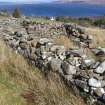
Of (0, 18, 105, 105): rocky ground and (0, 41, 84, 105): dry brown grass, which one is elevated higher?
(0, 18, 105, 105): rocky ground

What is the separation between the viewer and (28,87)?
26.4 ft

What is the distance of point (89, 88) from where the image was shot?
7.16 m

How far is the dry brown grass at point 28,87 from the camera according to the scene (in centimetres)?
722

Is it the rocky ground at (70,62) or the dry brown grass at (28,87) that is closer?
the rocky ground at (70,62)

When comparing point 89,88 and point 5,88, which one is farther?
point 5,88

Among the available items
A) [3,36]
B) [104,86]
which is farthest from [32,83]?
[3,36]

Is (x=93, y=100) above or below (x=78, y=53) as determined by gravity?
below

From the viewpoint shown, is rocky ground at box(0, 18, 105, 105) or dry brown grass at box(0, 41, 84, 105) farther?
dry brown grass at box(0, 41, 84, 105)

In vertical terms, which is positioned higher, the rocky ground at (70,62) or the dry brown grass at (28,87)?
the rocky ground at (70,62)

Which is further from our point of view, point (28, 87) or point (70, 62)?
point (28, 87)

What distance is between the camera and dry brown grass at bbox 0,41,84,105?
722cm

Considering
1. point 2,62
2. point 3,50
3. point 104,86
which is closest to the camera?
point 104,86

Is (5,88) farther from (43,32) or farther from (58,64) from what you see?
(43,32)

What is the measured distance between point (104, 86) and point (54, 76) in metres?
1.43
